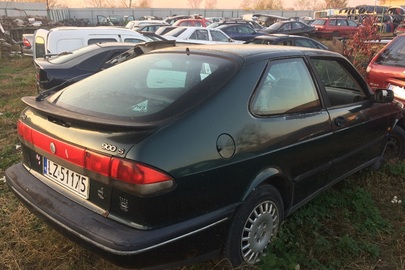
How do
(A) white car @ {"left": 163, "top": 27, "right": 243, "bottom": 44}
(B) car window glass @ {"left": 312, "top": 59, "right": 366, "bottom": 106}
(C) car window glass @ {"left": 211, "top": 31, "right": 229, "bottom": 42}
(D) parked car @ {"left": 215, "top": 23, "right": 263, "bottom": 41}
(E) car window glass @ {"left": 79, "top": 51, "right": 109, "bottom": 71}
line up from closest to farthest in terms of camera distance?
(B) car window glass @ {"left": 312, "top": 59, "right": 366, "bottom": 106} < (E) car window glass @ {"left": 79, "top": 51, "right": 109, "bottom": 71} < (A) white car @ {"left": 163, "top": 27, "right": 243, "bottom": 44} < (C) car window glass @ {"left": 211, "top": 31, "right": 229, "bottom": 42} < (D) parked car @ {"left": 215, "top": 23, "right": 263, "bottom": 41}

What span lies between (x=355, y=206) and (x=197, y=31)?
10909 mm

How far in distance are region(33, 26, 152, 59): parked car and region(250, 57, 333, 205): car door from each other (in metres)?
6.01

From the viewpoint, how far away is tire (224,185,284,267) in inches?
91.4

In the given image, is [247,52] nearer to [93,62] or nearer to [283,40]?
[93,62]

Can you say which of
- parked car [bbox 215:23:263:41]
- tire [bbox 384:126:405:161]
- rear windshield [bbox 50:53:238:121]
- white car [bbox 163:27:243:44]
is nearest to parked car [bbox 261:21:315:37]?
parked car [bbox 215:23:263:41]

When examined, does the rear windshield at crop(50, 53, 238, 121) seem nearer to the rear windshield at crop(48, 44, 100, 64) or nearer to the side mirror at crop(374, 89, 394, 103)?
the side mirror at crop(374, 89, 394, 103)

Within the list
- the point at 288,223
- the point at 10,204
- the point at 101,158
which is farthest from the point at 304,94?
the point at 10,204

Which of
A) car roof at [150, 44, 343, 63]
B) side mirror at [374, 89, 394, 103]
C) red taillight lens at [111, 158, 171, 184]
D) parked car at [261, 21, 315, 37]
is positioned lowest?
red taillight lens at [111, 158, 171, 184]

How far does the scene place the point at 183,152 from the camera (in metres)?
1.98

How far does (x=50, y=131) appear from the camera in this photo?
2291 mm

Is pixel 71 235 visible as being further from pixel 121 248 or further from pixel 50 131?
pixel 50 131

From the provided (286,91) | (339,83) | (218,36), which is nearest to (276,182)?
(286,91)

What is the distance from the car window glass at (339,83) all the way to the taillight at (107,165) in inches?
82.8

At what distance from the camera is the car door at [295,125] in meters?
2.47
